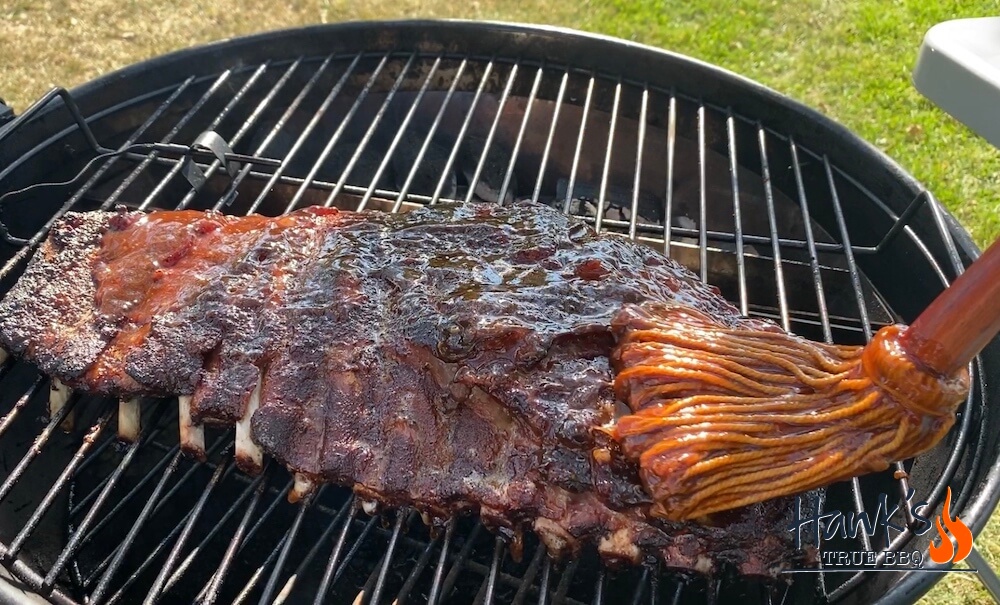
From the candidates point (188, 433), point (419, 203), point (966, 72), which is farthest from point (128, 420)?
point (966, 72)

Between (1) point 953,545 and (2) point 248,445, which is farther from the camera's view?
(2) point 248,445

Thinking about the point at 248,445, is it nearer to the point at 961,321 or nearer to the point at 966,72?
the point at 961,321

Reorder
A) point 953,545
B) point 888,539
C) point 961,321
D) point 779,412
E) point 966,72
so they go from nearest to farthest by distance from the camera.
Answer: point 961,321 < point 779,412 < point 953,545 < point 888,539 < point 966,72

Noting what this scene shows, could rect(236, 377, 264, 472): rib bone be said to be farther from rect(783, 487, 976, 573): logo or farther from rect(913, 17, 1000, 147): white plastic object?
rect(913, 17, 1000, 147): white plastic object

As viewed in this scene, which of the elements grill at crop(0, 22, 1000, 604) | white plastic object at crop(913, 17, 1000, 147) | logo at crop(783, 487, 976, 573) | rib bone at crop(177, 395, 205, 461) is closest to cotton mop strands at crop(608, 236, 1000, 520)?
logo at crop(783, 487, 976, 573)

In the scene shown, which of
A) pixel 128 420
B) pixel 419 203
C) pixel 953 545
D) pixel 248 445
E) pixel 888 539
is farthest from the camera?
pixel 419 203

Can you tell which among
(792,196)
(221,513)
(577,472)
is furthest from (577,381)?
(792,196)
